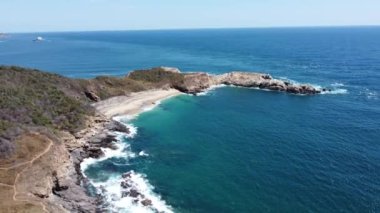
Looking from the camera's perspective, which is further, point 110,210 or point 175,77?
point 175,77

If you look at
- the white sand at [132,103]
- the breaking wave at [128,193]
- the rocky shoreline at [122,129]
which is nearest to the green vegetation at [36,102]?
the rocky shoreline at [122,129]

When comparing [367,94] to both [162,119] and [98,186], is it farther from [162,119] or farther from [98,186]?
[98,186]

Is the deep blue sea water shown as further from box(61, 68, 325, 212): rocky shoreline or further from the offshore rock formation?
the offshore rock formation

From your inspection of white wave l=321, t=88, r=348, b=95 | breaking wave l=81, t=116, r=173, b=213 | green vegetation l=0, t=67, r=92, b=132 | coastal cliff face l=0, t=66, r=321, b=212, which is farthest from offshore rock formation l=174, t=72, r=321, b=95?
breaking wave l=81, t=116, r=173, b=213

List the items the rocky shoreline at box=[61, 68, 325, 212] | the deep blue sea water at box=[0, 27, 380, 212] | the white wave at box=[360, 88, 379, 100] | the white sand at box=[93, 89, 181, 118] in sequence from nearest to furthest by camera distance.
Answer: the deep blue sea water at box=[0, 27, 380, 212], the rocky shoreline at box=[61, 68, 325, 212], the white sand at box=[93, 89, 181, 118], the white wave at box=[360, 88, 379, 100]

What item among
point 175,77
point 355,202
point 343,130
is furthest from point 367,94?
point 355,202
